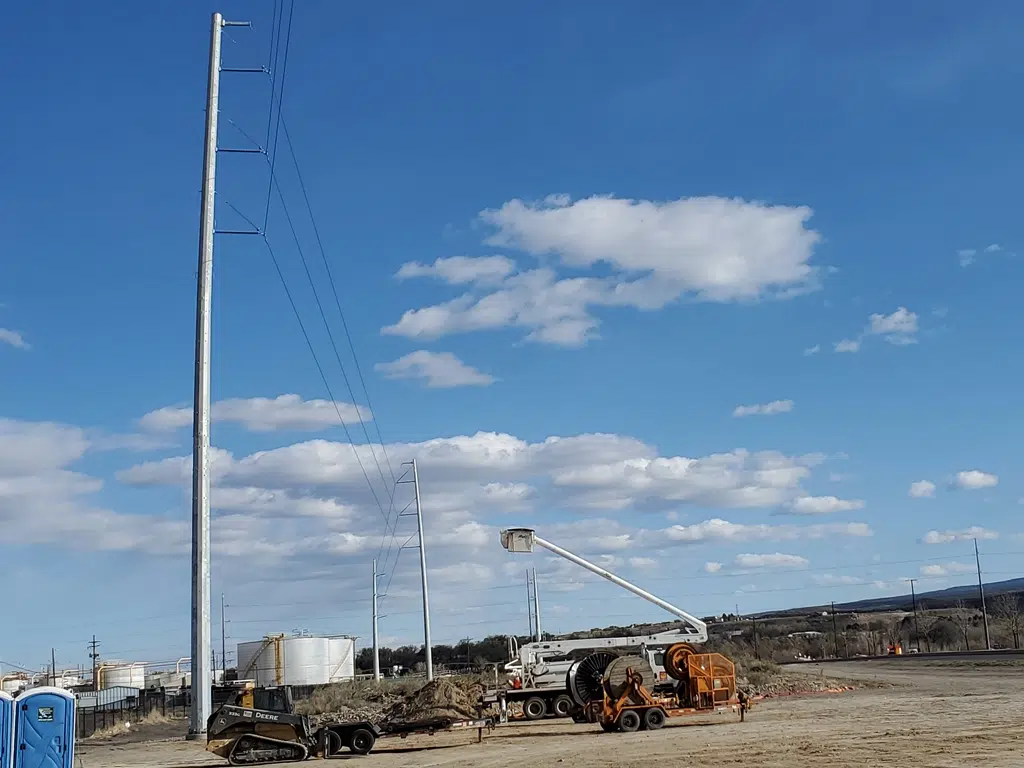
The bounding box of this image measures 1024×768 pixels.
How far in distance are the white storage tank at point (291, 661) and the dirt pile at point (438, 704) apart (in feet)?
129

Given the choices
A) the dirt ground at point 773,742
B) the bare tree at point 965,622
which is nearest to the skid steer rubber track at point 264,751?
the dirt ground at point 773,742

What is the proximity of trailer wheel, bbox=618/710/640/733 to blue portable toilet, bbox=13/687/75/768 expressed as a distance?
14.1m

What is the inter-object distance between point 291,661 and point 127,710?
825 inches

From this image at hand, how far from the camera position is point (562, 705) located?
3406 cm

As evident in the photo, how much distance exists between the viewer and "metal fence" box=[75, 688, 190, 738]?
51291 mm

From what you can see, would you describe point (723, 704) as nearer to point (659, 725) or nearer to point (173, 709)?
point (659, 725)

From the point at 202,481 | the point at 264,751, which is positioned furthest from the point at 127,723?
the point at 264,751

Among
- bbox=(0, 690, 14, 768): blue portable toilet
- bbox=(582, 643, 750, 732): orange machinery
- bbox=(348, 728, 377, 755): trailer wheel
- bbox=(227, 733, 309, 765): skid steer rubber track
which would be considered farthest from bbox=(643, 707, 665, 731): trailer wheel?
bbox=(0, 690, 14, 768): blue portable toilet

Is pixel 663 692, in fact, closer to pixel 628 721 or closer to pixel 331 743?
pixel 628 721

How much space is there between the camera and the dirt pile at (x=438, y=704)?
35.2 metres

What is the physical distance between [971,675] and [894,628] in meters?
79.1

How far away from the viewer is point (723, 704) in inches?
1216

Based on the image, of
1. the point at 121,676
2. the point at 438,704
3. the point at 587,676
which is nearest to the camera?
the point at 587,676

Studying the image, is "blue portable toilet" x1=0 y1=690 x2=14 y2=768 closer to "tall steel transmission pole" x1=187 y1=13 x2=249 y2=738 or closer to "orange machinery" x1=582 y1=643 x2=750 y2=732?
"tall steel transmission pole" x1=187 y1=13 x2=249 y2=738
